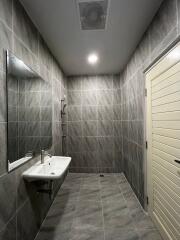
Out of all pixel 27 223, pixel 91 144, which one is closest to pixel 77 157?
pixel 91 144

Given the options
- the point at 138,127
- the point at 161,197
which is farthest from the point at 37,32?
the point at 161,197

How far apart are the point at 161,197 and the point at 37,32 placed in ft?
8.03

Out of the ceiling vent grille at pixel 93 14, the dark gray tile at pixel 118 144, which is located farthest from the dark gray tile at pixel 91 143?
the ceiling vent grille at pixel 93 14

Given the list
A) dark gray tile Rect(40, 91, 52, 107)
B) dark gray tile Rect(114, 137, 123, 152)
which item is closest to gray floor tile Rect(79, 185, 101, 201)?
dark gray tile Rect(114, 137, 123, 152)

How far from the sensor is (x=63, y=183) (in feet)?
10.9

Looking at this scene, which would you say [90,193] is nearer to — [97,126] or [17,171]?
[97,126]

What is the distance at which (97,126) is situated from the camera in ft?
13.0

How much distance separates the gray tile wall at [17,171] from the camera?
124 cm

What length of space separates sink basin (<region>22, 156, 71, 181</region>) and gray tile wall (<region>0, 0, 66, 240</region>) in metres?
0.07

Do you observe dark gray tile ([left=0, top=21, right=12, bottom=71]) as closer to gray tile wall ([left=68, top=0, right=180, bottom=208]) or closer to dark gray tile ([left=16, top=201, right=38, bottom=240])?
dark gray tile ([left=16, top=201, right=38, bottom=240])

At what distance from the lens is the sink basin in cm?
158

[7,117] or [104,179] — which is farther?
[104,179]

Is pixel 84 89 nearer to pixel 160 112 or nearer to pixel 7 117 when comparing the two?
pixel 160 112

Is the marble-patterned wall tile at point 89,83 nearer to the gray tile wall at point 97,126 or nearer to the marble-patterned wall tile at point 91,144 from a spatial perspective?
the gray tile wall at point 97,126
